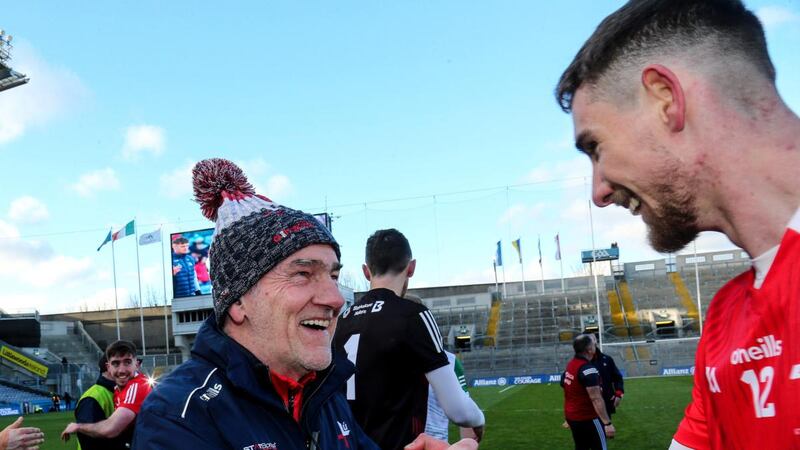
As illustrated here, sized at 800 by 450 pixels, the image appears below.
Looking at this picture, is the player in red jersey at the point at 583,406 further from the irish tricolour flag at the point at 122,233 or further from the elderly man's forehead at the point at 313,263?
the irish tricolour flag at the point at 122,233

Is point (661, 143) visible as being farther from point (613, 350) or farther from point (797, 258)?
point (613, 350)

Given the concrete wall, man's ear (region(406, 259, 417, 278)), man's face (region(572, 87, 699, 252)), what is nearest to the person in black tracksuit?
man's ear (region(406, 259, 417, 278))

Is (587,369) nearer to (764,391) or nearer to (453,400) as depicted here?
(453,400)

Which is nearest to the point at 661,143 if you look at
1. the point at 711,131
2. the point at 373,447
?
the point at 711,131

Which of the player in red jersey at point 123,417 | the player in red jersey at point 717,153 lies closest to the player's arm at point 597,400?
the player in red jersey at point 123,417

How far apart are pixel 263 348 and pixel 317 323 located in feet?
0.73

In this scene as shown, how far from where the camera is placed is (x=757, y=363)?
159cm

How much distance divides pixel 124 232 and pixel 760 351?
45014mm

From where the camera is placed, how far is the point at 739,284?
1880mm

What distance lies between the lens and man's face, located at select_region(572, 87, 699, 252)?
5.21 feet

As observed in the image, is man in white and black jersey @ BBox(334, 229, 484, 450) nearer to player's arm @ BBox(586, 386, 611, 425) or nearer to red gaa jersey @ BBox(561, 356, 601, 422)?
player's arm @ BBox(586, 386, 611, 425)

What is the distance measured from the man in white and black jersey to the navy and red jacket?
68.0 inches

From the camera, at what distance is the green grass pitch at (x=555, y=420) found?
44.9 feet

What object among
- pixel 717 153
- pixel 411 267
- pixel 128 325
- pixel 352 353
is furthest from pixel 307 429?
pixel 128 325
